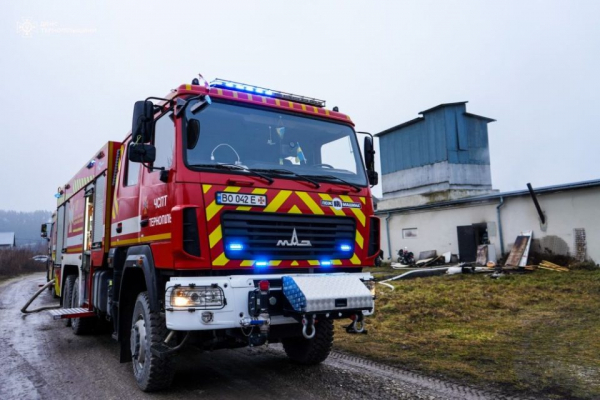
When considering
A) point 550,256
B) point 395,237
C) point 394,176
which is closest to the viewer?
point 550,256

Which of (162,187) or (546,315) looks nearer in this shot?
(162,187)

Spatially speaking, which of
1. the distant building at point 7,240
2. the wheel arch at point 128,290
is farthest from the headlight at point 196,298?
the distant building at point 7,240

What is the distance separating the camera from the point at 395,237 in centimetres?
2377

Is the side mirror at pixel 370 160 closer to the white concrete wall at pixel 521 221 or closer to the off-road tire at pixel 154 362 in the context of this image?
the off-road tire at pixel 154 362

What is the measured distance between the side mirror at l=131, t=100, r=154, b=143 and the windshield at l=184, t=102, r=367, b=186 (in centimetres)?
36

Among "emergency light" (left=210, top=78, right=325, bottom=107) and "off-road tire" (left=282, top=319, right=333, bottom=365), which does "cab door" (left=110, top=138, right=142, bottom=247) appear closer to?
"emergency light" (left=210, top=78, right=325, bottom=107)

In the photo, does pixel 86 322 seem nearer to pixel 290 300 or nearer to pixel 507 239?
pixel 290 300

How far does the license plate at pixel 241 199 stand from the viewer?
4.21 meters

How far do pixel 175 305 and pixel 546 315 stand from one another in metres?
7.60

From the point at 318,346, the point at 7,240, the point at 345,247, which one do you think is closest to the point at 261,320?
the point at 345,247

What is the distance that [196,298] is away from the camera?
3.93 m

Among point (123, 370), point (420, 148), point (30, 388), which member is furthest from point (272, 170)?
point (420, 148)

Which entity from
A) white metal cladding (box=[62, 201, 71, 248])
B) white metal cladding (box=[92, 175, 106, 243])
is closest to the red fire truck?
white metal cladding (box=[92, 175, 106, 243])

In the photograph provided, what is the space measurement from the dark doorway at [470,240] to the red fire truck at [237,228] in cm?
1524
